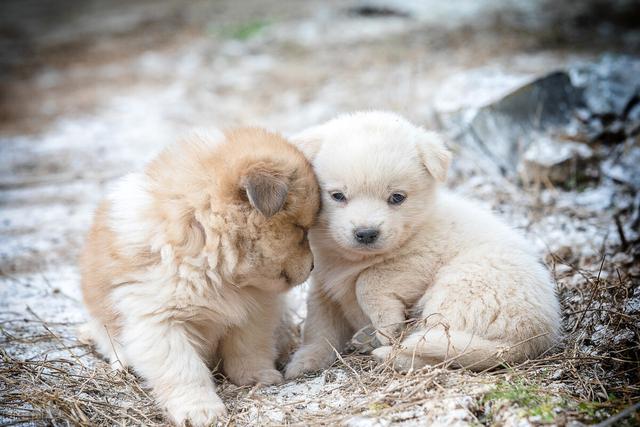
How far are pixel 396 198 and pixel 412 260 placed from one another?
0.37 meters

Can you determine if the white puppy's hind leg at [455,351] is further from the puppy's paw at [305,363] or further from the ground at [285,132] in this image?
the puppy's paw at [305,363]

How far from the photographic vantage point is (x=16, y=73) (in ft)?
38.7

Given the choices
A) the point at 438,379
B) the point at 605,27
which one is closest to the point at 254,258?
the point at 438,379

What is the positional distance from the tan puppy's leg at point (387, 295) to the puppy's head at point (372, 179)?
150 mm

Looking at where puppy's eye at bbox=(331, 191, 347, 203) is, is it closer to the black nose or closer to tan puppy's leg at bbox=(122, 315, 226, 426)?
the black nose

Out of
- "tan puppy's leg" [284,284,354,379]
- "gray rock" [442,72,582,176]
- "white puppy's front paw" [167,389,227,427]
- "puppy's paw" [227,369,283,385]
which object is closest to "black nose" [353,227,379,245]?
"tan puppy's leg" [284,284,354,379]

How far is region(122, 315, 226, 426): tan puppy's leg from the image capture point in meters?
3.16

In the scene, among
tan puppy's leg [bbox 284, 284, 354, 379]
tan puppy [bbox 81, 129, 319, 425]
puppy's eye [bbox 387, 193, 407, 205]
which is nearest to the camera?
tan puppy [bbox 81, 129, 319, 425]

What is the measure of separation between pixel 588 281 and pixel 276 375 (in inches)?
78.7

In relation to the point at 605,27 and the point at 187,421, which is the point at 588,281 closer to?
the point at 187,421

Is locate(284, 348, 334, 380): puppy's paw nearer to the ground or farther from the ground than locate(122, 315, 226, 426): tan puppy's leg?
nearer to the ground

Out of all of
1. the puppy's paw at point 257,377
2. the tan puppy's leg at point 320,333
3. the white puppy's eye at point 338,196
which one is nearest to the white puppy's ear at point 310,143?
the white puppy's eye at point 338,196

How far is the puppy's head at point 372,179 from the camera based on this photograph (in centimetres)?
344

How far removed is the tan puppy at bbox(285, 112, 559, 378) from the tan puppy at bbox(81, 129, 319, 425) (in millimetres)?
235
